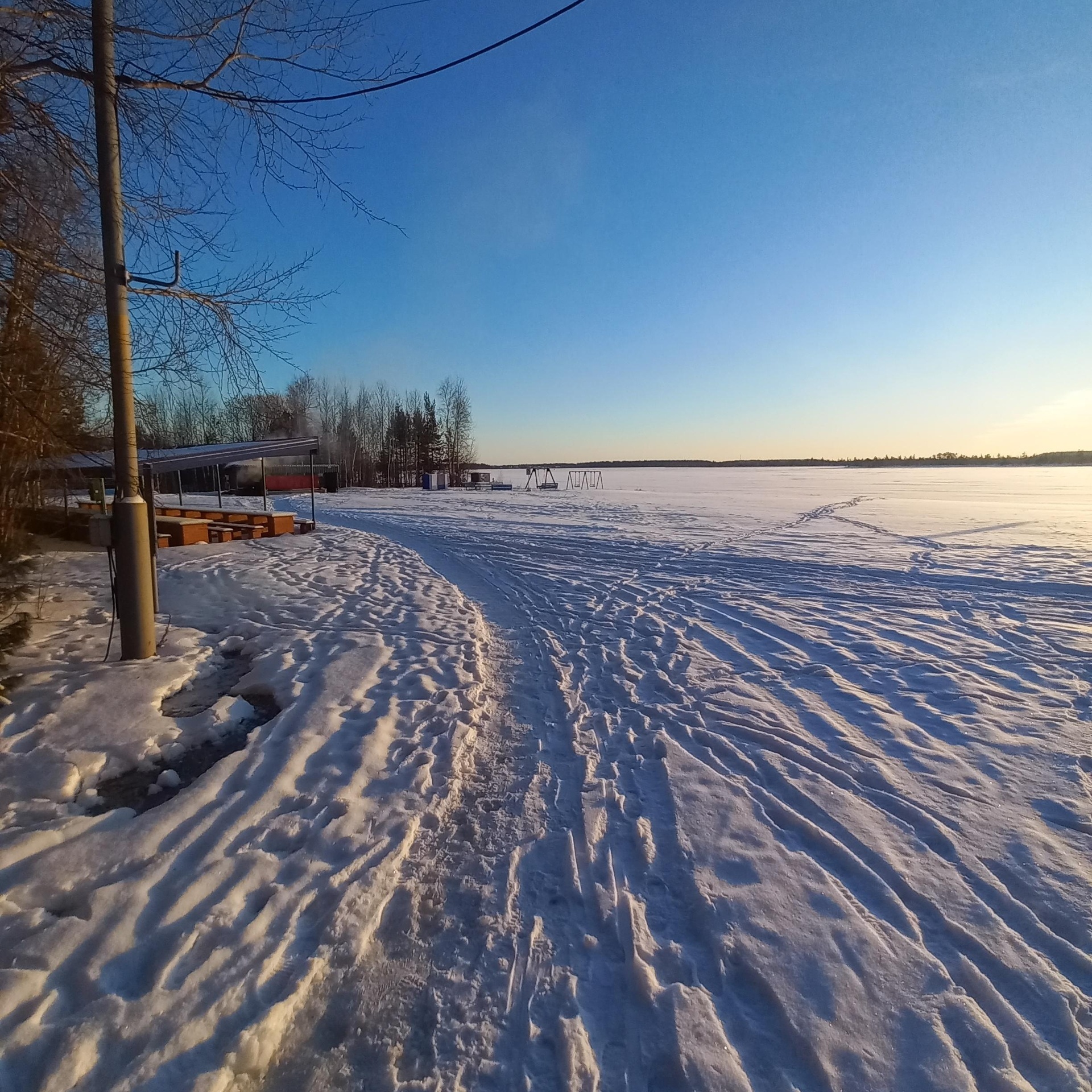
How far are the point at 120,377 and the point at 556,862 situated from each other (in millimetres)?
4719

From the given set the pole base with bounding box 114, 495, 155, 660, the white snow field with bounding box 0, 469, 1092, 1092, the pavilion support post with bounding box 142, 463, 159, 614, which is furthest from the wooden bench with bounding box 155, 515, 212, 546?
the pole base with bounding box 114, 495, 155, 660

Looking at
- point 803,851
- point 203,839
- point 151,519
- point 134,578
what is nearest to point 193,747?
point 203,839

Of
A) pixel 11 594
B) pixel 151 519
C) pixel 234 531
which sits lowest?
pixel 234 531

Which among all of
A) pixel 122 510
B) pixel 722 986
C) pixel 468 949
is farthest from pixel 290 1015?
pixel 122 510

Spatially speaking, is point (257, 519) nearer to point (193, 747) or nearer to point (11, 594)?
point (11, 594)

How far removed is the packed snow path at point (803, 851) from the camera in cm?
202

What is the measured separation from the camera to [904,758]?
390 centimetres

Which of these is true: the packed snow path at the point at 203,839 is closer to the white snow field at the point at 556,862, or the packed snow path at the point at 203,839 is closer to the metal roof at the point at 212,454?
the white snow field at the point at 556,862

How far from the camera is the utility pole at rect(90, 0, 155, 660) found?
4273mm

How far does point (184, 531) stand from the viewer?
1295 cm

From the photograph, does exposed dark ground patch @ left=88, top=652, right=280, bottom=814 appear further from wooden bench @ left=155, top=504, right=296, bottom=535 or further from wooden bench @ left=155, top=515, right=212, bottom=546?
wooden bench @ left=155, top=504, right=296, bottom=535

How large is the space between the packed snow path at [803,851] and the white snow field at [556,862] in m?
0.02

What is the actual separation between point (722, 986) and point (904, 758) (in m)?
2.38

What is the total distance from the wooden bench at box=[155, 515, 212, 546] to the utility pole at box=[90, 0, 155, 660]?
29.1 ft
